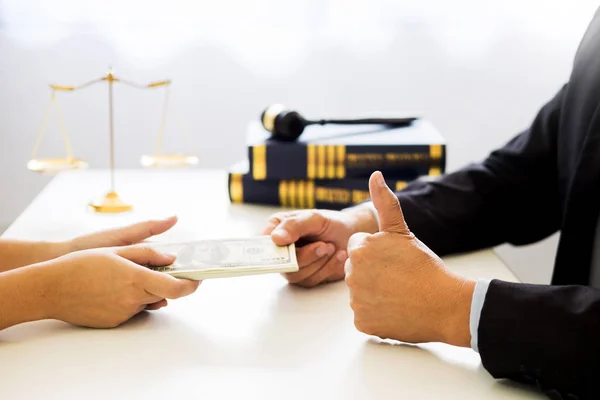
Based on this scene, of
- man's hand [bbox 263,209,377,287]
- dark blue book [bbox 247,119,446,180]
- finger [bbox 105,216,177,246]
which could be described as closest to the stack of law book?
dark blue book [bbox 247,119,446,180]

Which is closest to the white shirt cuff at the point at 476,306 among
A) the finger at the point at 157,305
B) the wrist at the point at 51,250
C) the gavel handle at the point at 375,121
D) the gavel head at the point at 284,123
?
the finger at the point at 157,305

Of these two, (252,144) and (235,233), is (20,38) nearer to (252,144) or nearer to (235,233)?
(252,144)

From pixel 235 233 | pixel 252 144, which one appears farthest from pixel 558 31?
pixel 235 233

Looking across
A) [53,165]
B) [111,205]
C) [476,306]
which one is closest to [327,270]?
[476,306]

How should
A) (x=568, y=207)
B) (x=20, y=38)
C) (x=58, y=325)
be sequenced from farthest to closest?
(x=20, y=38) → (x=568, y=207) → (x=58, y=325)

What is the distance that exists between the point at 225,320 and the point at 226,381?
0.14 m

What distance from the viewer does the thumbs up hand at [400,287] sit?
70cm

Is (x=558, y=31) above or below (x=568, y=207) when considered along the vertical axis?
above

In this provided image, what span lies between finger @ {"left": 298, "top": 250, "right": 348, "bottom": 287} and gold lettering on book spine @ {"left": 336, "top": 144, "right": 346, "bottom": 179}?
1.02 ft

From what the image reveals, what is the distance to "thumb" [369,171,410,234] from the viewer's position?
2.37ft

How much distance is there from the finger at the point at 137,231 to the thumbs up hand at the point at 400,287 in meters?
0.28

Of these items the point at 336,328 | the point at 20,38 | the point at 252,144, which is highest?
the point at 20,38

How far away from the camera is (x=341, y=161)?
4.01ft

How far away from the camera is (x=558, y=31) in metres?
1.88
